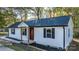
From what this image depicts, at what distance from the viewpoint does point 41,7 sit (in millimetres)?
3824

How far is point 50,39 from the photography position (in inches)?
153

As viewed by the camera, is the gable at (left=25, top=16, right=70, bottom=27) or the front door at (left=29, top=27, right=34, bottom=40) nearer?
the gable at (left=25, top=16, right=70, bottom=27)

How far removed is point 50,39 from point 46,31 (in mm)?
154

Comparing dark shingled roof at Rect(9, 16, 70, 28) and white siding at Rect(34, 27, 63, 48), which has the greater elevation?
dark shingled roof at Rect(9, 16, 70, 28)

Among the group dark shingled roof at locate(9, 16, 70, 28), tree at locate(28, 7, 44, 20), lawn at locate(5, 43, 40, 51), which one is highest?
tree at locate(28, 7, 44, 20)

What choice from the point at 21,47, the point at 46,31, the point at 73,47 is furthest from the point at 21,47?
the point at 73,47

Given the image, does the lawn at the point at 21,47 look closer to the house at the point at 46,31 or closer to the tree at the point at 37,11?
the house at the point at 46,31

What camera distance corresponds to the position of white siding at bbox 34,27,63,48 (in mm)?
3813

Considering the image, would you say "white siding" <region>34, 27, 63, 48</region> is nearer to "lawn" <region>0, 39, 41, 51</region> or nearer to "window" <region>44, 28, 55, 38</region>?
"window" <region>44, 28, 55, 38</region>

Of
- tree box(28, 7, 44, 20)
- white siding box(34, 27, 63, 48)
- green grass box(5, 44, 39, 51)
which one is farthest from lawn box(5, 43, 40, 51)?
tree box(28, 7, 44, 20)

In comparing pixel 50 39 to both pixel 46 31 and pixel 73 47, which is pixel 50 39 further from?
pixel 73 47

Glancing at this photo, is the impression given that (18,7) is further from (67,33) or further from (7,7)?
(67,33)
